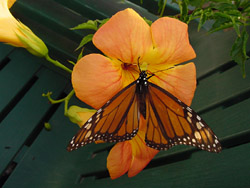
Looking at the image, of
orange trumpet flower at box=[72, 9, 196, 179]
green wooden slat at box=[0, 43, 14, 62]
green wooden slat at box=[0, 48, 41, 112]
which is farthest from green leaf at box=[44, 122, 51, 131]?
orange trumpet flower at box=[72, 9, 196, 179]

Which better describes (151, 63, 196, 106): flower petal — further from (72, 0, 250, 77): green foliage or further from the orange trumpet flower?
(72, 0, 250, 77): green foliage

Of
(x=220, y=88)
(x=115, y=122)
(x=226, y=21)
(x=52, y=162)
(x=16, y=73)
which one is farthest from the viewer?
(x=16, y=73)

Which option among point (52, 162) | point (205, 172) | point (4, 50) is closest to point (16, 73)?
point (4, 50)

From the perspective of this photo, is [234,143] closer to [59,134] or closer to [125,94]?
[125,94]

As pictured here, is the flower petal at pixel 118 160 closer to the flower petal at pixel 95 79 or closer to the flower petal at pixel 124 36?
the flower petal at pixel 95 79

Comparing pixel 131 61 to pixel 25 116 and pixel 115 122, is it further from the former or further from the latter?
pixel 25 116

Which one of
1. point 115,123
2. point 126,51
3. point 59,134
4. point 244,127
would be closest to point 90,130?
point 115,123
